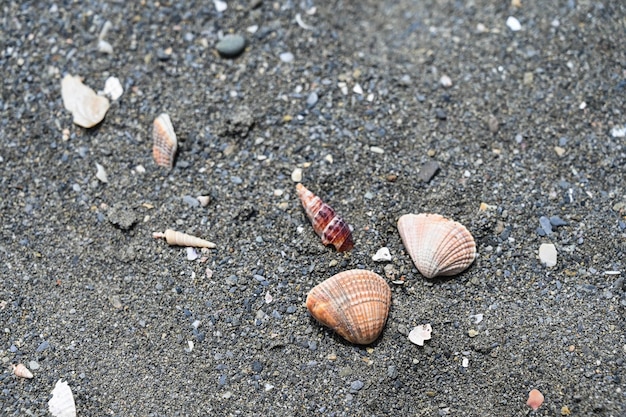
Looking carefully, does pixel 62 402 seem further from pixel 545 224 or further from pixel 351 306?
pixel 545 224

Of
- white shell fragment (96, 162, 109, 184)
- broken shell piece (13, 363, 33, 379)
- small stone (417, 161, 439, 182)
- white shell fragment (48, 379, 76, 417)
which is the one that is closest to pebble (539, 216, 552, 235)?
small stone (417, 161, 439, 182)

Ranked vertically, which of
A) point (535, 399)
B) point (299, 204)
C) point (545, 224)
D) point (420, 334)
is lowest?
point (535, 399)

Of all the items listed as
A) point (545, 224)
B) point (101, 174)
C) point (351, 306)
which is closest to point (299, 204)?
point (351, 306)

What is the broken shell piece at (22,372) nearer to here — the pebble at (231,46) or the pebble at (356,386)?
the pebble at (356,386)

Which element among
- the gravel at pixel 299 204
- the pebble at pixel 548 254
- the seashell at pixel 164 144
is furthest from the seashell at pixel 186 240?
the pebble at pixel 548 254

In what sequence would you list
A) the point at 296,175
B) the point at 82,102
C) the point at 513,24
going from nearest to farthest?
the point at 296,175, the point at 82,102, the point at 513,24

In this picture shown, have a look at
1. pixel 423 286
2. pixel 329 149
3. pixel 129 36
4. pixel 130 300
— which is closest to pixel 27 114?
pixel 129 36

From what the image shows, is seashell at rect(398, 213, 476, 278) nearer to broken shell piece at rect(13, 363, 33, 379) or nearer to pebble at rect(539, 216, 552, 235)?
pebble at rect(539, 216, 552, 235)
